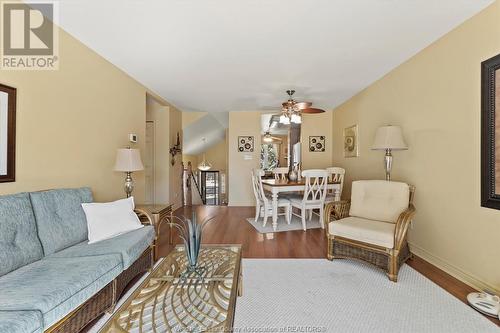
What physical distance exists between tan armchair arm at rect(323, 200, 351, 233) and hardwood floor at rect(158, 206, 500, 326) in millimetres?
480

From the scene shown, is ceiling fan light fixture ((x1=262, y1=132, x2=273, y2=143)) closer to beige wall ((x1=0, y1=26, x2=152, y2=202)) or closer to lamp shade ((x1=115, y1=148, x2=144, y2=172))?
beige wall ((x1=0, y1=26, x2=152, y2=202))

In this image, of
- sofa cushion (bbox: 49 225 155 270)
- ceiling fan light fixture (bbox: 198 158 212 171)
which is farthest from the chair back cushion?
ceiling fan light fixture (bbox: 198 158 212 171)

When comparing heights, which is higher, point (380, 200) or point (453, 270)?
point (380, 200)

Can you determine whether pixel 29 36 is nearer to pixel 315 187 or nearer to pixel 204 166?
pixel 315 187

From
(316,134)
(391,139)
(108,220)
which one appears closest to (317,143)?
(316,134)

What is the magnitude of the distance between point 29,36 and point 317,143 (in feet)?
18.0

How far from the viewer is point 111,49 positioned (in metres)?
2.67

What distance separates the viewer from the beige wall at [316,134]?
5926mm

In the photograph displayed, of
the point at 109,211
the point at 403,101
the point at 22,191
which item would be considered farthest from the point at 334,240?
the point at 22,191

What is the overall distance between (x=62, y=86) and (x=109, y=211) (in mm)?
1385

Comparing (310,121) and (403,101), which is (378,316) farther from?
(310,121)

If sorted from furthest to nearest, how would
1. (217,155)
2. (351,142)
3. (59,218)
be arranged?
1. (217,155)
2. (351,142)
3. (59,218)

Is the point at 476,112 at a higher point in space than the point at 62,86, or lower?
lower

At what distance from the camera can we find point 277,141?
241 inches
